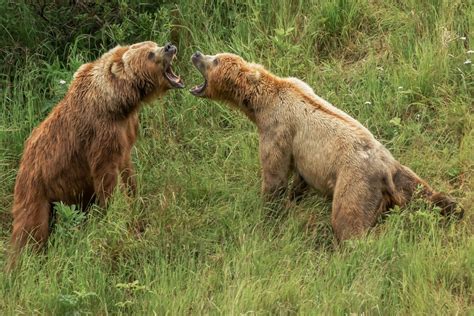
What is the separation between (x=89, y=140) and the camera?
8969mm

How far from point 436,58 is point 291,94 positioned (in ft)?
5.88

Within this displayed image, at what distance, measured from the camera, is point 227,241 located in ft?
28.7

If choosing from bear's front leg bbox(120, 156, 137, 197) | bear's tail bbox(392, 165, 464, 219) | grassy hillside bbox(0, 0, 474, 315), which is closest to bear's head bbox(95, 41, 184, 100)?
bear's front leg bbox(120, 156, 137, 197)

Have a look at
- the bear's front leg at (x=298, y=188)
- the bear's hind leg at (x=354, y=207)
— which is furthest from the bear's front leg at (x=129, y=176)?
the bear's hind leg at (x=354, y=207)

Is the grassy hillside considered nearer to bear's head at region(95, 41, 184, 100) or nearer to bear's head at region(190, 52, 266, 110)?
bear's head at region(190, 52, 266, 110)

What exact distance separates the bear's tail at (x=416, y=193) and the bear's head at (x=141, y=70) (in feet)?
6.40

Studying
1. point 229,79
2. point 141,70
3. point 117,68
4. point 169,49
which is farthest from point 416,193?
point 117,68

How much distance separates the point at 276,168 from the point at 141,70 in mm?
1368

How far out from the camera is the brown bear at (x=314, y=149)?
27.6 feet

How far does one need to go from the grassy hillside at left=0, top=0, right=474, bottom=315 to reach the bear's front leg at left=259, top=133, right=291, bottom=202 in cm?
16

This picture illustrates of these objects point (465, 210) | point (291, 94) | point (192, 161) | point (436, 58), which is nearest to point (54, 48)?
point (192, 161)

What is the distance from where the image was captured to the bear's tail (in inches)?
338

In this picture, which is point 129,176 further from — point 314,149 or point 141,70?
point 314,149

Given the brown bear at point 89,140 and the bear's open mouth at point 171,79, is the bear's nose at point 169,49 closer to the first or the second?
the brown bear at point 89,140
